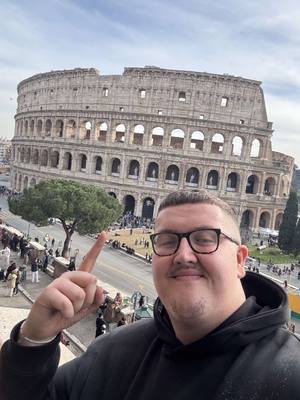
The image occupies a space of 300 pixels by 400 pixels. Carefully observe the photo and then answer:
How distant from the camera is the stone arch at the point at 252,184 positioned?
4125 centimetres

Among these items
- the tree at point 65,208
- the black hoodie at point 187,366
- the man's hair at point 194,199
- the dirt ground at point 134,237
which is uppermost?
the man's hair at point 194,199

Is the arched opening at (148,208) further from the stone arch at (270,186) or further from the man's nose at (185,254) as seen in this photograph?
the man's nose at (185,254)

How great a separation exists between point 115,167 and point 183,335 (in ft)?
137

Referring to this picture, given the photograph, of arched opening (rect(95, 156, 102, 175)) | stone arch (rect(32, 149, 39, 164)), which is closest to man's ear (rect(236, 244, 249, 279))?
arched opening (rect(95, 156, 102, 175))

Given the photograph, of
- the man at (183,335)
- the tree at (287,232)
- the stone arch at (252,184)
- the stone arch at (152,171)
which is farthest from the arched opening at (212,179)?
the man at (183,335)

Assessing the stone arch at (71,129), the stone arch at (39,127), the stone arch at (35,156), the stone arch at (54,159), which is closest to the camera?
the stone arch at (71,129)

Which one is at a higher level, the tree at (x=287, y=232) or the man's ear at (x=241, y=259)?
the man's ear at (x=241, y=259)

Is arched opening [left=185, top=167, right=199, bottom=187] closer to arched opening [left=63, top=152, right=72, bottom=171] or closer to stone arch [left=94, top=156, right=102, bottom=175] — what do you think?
stone arch [left=94, top=156, right=102, bottom=175]

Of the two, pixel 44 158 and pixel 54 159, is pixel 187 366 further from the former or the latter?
pixel 44 158

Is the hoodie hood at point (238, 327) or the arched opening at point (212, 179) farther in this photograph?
the arched opening at point (212, 179)

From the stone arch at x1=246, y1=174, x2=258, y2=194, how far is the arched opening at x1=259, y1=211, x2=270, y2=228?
104 inches

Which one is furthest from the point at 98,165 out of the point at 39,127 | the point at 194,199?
the point at 194,199

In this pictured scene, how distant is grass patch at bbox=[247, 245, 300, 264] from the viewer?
30.3 metres

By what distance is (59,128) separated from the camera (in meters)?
46.2
